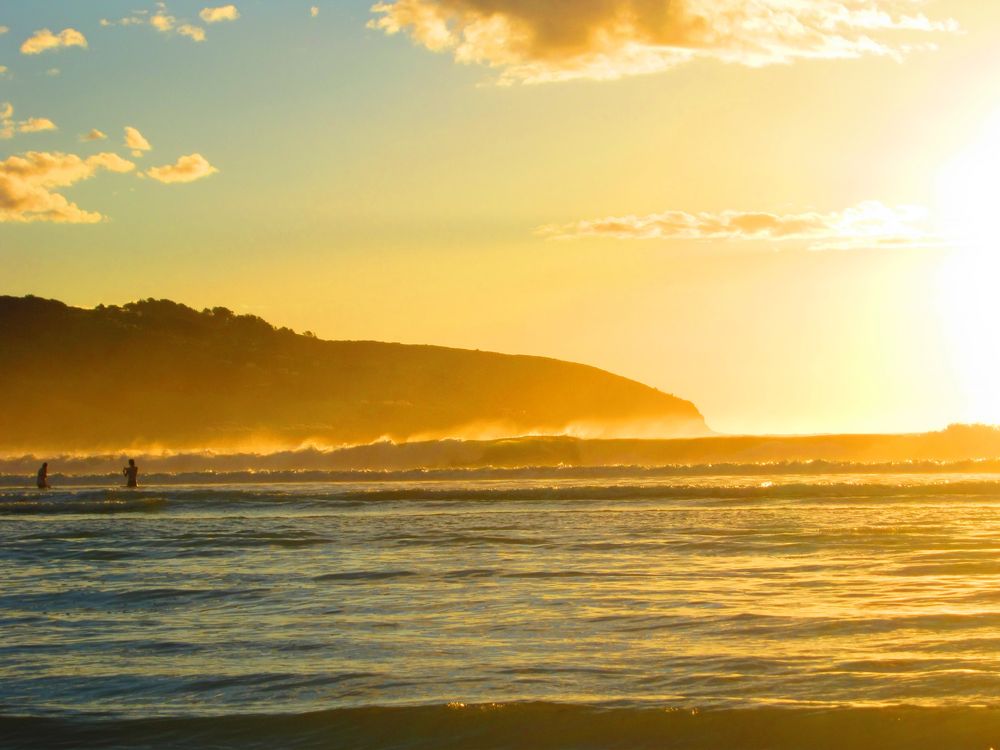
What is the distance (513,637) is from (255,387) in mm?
87955

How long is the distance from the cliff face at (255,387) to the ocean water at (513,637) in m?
60.9

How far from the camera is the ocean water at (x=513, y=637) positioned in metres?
6.46

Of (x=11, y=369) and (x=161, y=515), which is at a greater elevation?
(x=11, y=369)

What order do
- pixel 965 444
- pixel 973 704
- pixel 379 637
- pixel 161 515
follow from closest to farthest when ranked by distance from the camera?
pixel 973 704 < pixel 379 637 < pixel 161 515 < pixel 965 444

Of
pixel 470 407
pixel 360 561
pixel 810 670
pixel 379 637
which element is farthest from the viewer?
pixel 470 407

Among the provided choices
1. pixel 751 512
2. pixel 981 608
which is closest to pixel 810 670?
pixel 981 608

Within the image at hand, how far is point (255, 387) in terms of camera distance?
94312 mm

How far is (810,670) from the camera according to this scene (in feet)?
24.1

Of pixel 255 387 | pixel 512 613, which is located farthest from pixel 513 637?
pixel 255 387

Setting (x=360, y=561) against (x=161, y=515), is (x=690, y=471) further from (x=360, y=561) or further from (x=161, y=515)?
(x=360, y=561)

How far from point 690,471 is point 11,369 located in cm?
Result: 7006

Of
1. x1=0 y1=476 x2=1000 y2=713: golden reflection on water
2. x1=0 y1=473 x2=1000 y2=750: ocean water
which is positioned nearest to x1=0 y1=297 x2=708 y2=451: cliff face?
x1=0 y1=476 x2=1000 y2=713: golden reflection on water

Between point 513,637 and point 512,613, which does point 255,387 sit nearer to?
point 512,613

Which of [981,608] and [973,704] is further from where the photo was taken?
[981,608]
